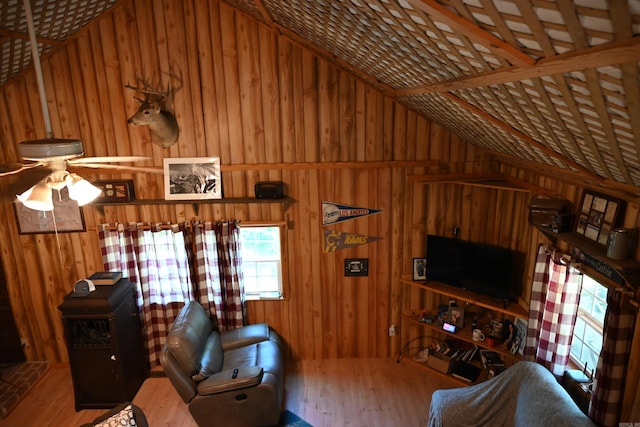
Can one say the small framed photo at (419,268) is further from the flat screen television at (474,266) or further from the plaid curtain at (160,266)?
the plaid curtain at (160,266)

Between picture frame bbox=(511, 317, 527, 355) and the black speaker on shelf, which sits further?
the black speaker on shelf

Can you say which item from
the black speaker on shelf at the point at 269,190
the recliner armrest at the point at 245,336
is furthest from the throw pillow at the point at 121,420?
the black speaker on shelf at the point at 269,190

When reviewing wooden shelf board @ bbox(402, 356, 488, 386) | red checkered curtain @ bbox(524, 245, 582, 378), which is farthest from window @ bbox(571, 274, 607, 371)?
wooden shelf board @ bbox(402, 356, 488, 386)

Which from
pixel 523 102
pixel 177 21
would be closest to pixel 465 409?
pixel 523 102

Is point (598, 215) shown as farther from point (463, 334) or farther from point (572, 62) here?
point (463, 334)

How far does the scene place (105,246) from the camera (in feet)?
15.3

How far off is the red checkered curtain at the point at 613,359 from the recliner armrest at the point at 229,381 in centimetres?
271

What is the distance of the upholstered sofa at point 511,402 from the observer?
9.57 ft

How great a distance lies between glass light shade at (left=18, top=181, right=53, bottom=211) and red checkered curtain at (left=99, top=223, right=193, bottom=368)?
7.14ft

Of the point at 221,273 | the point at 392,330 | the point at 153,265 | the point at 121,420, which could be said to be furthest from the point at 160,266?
the point at 392,330

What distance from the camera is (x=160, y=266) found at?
4.77 m

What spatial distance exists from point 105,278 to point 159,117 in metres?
1.82

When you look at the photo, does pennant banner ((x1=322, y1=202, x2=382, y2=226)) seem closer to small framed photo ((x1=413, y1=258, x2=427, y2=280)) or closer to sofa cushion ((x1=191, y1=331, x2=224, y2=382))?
small framed photo ((x1=413, y1=258, x2=427, y2=280))

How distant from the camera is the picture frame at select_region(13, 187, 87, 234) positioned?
4.62 metres
